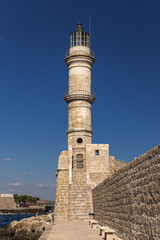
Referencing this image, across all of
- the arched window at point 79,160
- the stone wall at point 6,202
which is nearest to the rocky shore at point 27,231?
the arched window at point 79,160

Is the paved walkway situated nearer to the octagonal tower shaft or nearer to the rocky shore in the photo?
the rocky shore

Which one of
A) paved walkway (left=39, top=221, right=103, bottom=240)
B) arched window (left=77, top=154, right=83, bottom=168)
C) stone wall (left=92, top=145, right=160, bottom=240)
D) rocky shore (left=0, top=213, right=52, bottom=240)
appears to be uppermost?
arched window (left=77, top=154, right=83, bottom=168)

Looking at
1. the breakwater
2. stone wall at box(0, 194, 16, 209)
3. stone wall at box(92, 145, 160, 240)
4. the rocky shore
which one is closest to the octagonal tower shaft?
the rocky shore

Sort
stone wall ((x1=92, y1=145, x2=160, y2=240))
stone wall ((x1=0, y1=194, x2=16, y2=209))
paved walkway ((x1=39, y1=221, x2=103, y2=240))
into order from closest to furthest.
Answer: stone wall ((x1=92, y1=145, x2=160, y2=240)) < paved walkway ((x1=39, y1=221, x2=103, y2=240)) < stone wall ((x1=0, y1=194, x2=16, y2=209))

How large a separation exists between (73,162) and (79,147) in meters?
1.39

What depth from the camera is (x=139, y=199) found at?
679 cm

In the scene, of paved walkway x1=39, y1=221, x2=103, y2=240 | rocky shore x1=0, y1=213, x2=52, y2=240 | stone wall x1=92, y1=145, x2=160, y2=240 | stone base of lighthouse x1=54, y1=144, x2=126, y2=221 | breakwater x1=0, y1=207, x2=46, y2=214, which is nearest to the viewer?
stone wall x1=92, y1=145, x2=160, y2=240

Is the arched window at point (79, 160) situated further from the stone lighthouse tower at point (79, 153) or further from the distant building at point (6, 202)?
the distant building at point (6, 202)

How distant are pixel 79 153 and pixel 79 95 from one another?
5093mm

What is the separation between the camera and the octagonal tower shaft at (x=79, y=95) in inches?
935

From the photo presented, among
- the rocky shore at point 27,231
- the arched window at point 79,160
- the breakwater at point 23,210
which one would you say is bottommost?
the breakwater at point 23,210

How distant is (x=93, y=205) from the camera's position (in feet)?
60.4

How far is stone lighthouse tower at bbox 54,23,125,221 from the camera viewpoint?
19.6m

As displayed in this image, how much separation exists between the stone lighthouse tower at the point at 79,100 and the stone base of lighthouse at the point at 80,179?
34.1 inches
